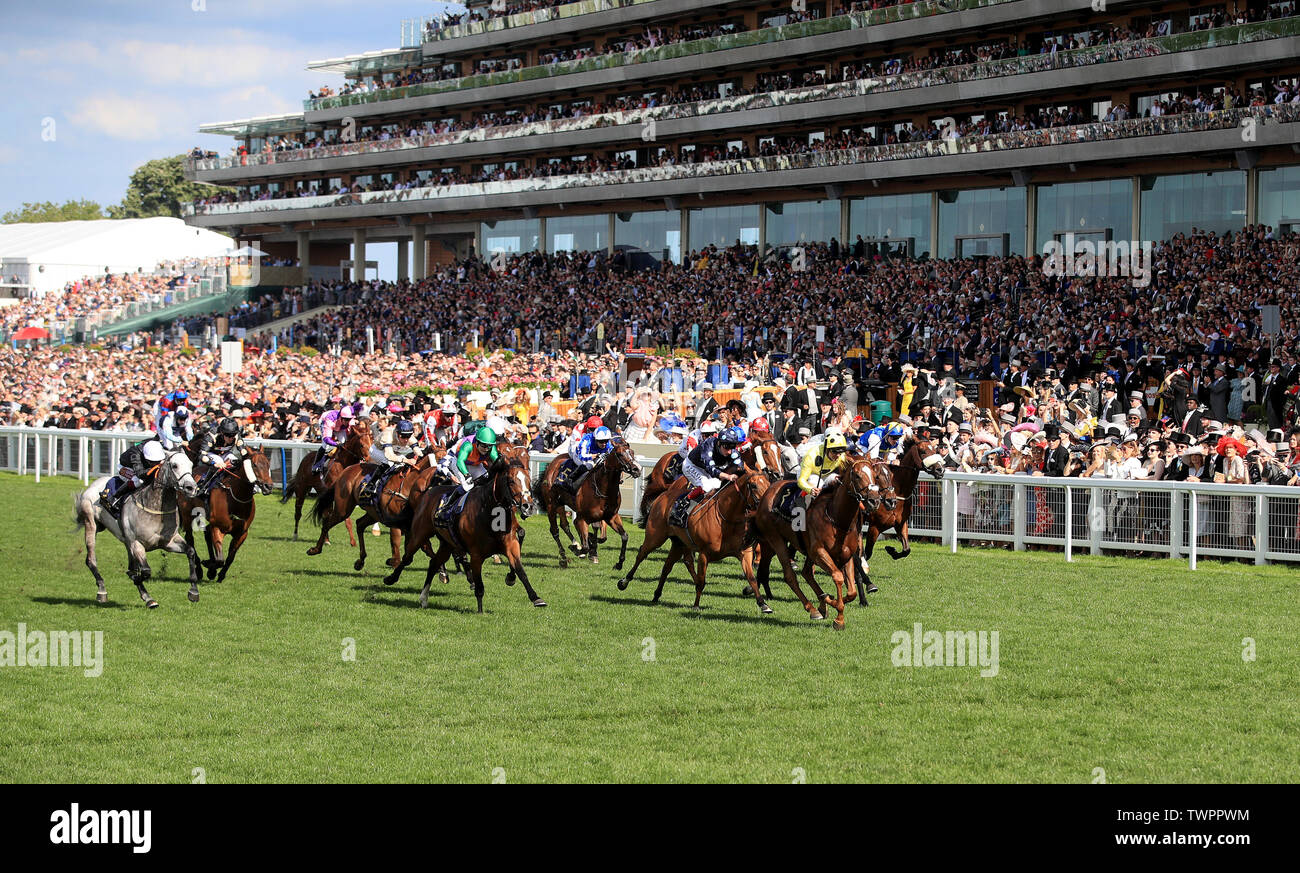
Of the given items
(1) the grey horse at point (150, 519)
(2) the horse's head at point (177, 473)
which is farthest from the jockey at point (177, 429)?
(2) the horse's head at point (177, 473)

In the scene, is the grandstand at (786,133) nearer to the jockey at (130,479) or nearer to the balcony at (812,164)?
the balcony at (812,164)

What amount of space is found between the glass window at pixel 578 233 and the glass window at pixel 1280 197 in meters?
23.4

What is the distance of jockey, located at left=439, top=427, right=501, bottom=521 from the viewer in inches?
462

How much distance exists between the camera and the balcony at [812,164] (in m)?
31.7

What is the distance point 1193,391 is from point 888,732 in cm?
1515

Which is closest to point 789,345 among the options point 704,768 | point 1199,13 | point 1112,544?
point 1199,13

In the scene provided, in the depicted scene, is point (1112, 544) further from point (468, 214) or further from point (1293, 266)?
point (468, 214)

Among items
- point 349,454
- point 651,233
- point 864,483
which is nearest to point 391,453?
point 349,454

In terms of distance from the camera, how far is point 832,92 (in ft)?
135

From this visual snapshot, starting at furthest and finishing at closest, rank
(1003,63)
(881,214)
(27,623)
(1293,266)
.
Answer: (881,214)
(1003,63)
(1293,266)
(27,623)

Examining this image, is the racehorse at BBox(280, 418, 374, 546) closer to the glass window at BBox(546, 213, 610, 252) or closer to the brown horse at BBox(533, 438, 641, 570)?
the brown horse at BBox(533, 438, 641, 570)

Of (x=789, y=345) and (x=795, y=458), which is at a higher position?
(x=789, y=345)

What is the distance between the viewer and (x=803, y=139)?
43.7 meters

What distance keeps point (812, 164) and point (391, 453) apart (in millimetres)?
29220
